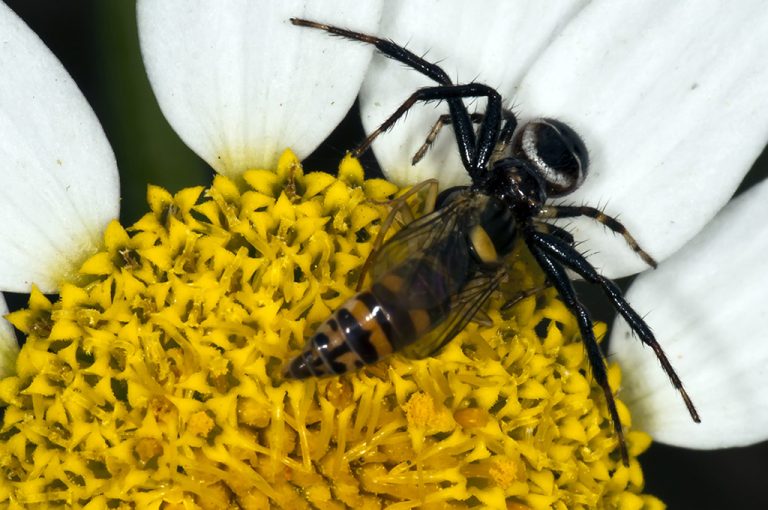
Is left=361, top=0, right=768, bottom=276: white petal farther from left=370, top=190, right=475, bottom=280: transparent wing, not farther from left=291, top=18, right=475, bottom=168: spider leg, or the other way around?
left=370, top=190, right=475, bottom=280: transparent wing

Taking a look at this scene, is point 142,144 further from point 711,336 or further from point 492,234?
point 711,336

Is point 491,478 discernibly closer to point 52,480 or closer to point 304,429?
point 304,429

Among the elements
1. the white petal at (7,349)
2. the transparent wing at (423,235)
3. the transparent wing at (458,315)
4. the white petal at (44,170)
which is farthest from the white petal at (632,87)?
the white petal at (7,349)

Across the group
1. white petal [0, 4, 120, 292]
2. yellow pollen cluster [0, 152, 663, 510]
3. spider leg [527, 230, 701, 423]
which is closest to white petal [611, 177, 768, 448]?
spider leg [527, 230, 701, 423]

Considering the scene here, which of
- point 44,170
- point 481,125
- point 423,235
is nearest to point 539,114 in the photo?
point 481,125

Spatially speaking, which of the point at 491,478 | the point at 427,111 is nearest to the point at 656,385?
the point at 491,478

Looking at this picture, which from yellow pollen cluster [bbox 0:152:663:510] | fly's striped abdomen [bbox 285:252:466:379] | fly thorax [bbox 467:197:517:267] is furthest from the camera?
fly thorax [bbox 467:197:517:267]
